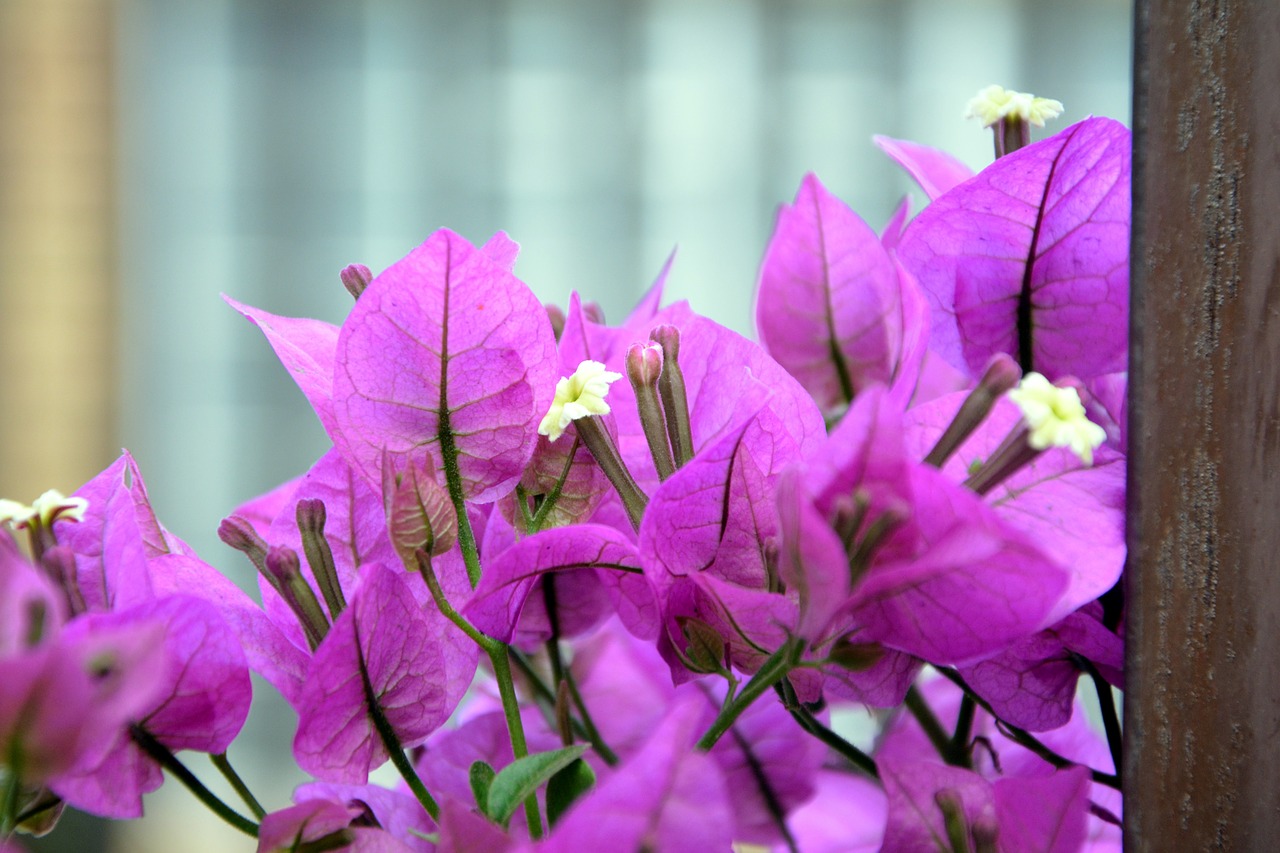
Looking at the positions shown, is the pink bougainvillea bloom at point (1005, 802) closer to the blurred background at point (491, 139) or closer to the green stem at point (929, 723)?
the green stem at point (929, 723)

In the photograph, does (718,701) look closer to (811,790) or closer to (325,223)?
(811,790)

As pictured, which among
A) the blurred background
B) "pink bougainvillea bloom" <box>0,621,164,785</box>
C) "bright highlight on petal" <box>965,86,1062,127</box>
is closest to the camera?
"pink bougainvillea bloom" <box>0,621,164,785</box>

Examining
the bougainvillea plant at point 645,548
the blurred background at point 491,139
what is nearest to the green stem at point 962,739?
the bougainvillea plant at point 645,548

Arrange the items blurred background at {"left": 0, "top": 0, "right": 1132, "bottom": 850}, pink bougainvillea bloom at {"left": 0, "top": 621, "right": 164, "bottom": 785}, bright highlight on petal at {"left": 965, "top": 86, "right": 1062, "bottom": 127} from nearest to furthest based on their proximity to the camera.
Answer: pink bougainvillea bloom at {"left": 0, "top": 621, "right": 164, "bottom": 785} < bright highlight on petal at {"left": 965, "top": 86, "right": 1062, "bottom": 127} < blurred background at {"left": 0, "top": 0, "right": 1132, "bottom": 850}

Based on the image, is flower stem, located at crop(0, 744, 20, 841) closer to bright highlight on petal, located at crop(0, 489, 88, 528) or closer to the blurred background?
bright highlight on petal, located at crop(0, 489, 88, 528)

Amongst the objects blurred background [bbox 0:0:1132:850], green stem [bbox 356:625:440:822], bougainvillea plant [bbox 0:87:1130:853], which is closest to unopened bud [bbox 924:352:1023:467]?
bougainvillea plant [bbox 0:87:1130:853]

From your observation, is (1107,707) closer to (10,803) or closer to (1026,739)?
(1026,739)

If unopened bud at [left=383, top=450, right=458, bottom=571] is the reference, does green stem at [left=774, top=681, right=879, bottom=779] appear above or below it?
below

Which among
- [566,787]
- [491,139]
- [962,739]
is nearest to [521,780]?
[566,787]

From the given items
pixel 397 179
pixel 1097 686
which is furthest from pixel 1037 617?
pixel 397 179
